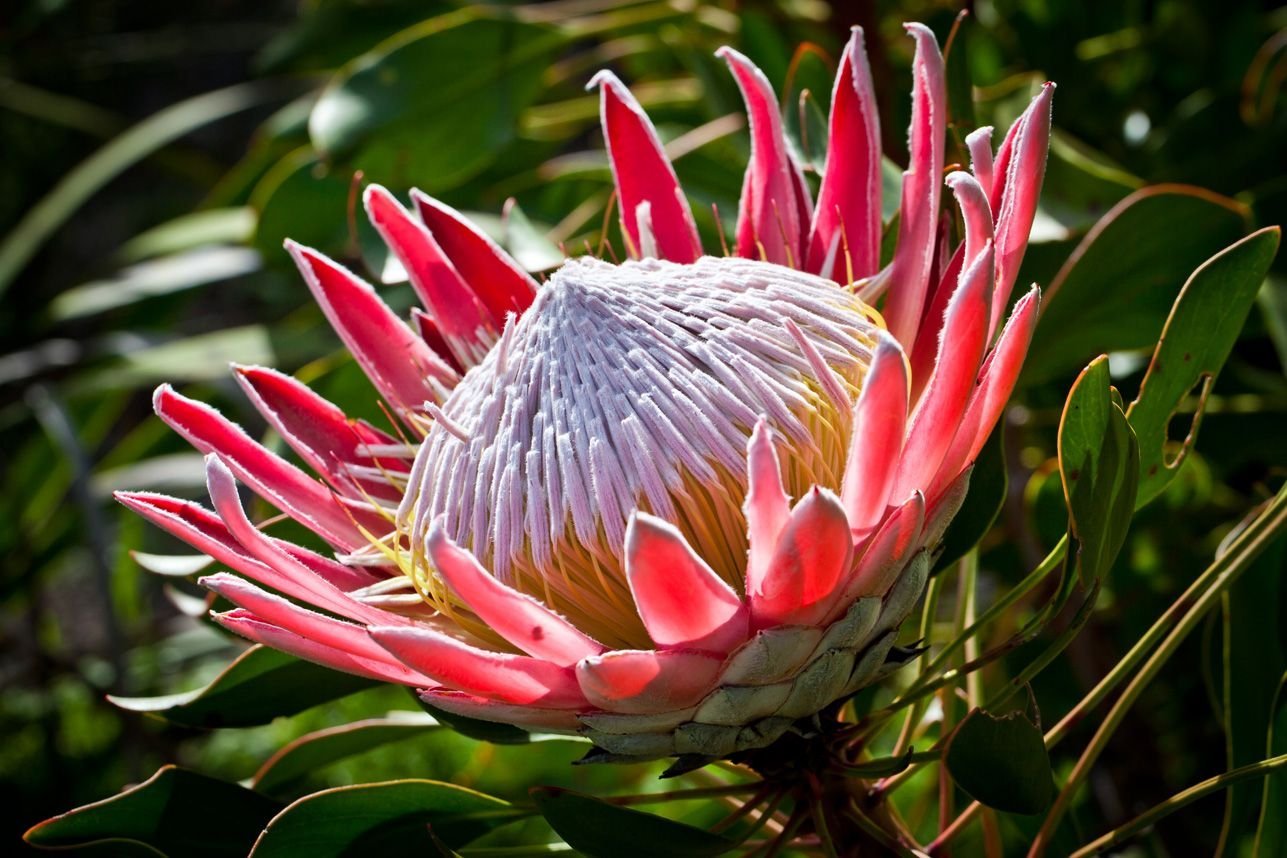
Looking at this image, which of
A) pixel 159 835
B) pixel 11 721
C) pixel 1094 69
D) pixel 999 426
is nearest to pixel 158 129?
pixel 11 721

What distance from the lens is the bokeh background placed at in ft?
4.86

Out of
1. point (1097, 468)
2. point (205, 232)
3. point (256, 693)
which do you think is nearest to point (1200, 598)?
point (1097, 468)

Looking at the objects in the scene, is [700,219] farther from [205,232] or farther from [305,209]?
[205,232]

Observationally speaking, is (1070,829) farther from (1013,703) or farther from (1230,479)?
(1230,479)

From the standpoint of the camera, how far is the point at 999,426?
117cm

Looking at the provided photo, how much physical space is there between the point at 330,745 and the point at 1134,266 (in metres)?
1.00

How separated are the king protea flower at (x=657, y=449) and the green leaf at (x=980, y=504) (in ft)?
0.42

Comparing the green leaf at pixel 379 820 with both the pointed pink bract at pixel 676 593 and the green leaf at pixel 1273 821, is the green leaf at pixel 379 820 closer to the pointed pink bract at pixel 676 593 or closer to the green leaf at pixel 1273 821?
the pointed pink bract at pixel 676 593

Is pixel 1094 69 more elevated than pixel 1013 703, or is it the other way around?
pixel 1094 69

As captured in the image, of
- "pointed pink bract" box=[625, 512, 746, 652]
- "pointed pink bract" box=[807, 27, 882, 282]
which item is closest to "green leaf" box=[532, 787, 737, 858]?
"pointed pink bract" box=[625, 512, 746, 652]

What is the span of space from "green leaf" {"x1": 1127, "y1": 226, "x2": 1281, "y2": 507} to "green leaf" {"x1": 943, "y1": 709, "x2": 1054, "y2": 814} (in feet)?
1.01

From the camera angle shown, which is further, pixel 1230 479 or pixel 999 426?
pixel 1230 479

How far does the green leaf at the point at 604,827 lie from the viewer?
95 cm

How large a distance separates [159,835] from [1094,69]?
6.01ft
